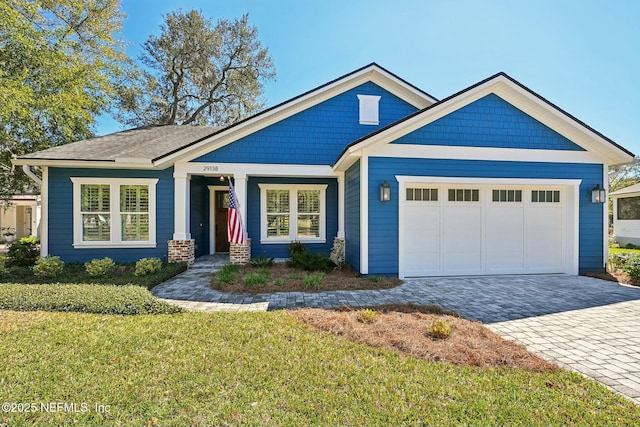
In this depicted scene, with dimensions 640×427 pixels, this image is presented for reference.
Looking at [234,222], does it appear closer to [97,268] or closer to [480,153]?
[97,268]

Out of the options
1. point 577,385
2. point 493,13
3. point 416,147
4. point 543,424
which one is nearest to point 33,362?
point 543,424

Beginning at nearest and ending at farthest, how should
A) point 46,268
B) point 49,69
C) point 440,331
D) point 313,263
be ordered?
1. point 440,331
2. point 46,268
3. point 313,263
4. point 49,69

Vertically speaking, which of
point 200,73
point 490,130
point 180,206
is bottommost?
point 180,206

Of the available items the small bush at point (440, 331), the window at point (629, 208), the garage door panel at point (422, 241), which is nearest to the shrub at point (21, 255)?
the garage door panel at point (422, 241)

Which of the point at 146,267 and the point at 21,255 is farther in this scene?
the point at 21,255

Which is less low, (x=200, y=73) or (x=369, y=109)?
(x=200, y=73)

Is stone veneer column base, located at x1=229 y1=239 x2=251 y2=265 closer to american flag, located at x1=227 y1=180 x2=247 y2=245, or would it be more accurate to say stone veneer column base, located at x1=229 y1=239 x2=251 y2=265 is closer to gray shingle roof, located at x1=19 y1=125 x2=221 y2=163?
american flag, located at x1=227 y1=180 x2=247 y2=245

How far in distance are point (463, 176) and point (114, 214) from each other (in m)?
10.1

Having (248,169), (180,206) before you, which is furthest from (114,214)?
(248,169)

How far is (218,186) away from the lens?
38.0 feet

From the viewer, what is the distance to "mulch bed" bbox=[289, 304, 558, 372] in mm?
3303

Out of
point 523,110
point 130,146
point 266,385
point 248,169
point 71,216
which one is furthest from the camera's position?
point 130,146

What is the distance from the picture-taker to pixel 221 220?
11922mm

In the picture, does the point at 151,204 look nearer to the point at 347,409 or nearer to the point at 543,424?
the point at 347,409
